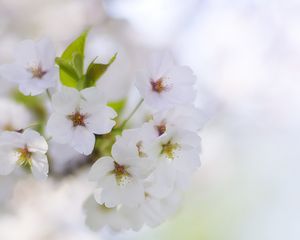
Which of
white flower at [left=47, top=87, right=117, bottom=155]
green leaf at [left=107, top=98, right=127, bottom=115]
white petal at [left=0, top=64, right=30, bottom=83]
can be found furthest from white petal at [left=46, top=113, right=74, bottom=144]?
green leaf at [left=107, top=98, right=127, bottom=115]

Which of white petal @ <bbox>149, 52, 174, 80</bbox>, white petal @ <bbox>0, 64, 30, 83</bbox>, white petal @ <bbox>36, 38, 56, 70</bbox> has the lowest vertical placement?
white petal @ <bbox>0, 64, 30, 83</bbox>

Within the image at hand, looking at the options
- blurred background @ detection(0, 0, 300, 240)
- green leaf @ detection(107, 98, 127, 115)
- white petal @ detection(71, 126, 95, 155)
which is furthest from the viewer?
blurred background @ detection(0, 0, 300, 240)

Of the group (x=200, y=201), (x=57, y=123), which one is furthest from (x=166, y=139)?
(x=200, y=201)

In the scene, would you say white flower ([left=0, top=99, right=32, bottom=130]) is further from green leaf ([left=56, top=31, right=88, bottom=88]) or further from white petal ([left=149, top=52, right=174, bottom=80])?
white petal ([left=149, top=52, right=174, bottom=80])

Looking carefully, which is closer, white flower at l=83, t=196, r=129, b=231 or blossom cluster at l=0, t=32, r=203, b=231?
blossom cluster at l=0, t=32, r=203, b=231

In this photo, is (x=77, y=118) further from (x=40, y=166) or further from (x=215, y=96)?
(x=215, y=96)

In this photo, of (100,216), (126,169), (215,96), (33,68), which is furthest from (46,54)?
(215,96)
